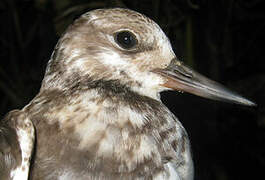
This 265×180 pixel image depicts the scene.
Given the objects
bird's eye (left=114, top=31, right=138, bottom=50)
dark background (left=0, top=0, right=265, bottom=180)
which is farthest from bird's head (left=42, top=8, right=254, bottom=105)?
dark background (left=0, top=0, right=265, bottom=180)

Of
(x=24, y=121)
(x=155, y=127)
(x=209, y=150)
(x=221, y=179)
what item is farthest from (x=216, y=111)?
(x=24, y=121)

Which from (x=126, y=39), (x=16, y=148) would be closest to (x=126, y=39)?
(x=126, y=39)

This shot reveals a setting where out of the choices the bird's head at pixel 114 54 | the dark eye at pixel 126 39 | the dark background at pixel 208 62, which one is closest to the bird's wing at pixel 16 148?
the bird's head at pixel 114 54

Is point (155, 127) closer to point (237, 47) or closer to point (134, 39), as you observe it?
point (134, 39)

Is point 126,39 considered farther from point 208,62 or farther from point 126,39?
point 208,62

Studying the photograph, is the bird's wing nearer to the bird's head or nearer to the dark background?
the bird's head

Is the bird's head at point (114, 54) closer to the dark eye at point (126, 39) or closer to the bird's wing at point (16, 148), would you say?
the dark eye at point (126, 39)
